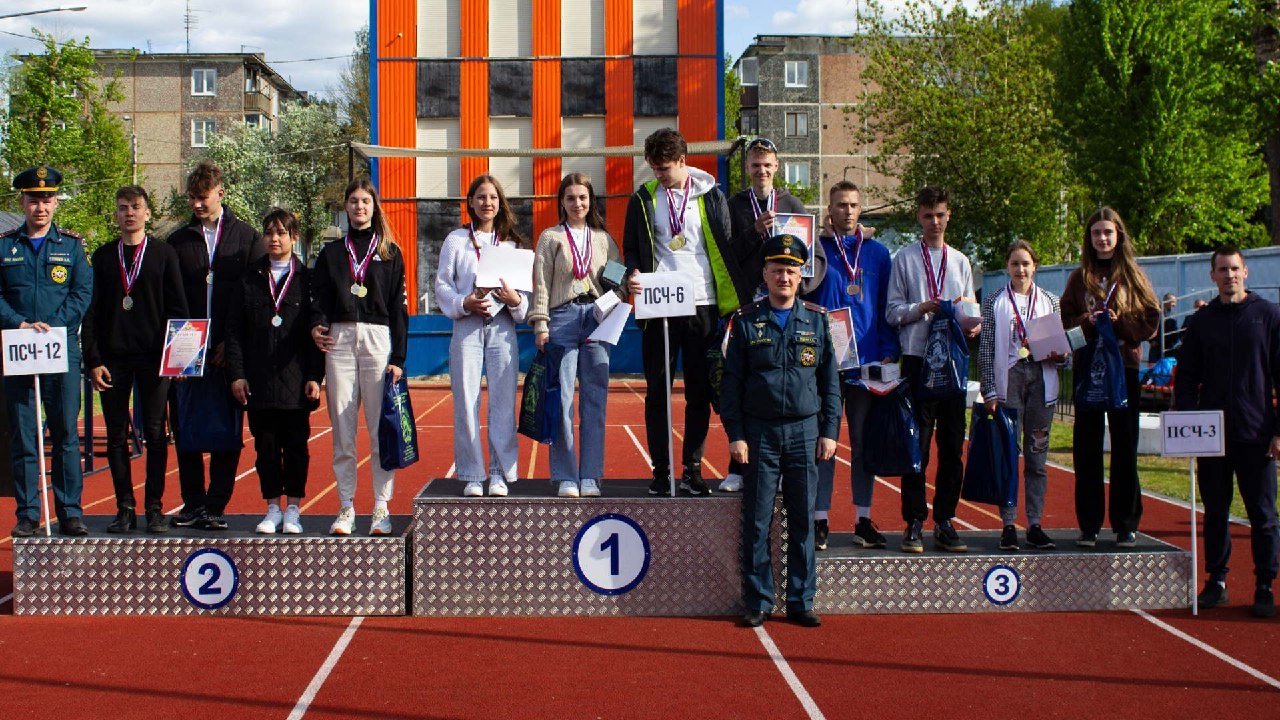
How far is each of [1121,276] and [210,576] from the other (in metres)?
5.19

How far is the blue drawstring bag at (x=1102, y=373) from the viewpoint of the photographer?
6.66 meters

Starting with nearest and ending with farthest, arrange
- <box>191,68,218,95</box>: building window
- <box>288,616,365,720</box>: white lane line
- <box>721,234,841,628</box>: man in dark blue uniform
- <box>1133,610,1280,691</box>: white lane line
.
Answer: <box>288,616,365,720</box>: white lane line
<box>1133,610,1280,691</box>: white lane line
<box>721,234,841,628</box>: man in dark blue uniform
<box>191,68,218,95</box>: building window

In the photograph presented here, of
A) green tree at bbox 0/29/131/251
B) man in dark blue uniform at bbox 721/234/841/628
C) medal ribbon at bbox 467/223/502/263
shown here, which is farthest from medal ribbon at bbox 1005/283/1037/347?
green tree at bbox 0/29/131/251

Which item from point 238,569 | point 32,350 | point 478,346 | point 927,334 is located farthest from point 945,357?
point 32,350

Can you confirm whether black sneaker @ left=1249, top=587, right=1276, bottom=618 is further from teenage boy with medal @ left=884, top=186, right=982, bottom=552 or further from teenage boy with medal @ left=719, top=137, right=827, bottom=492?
teenage boy with medal @ left=719, top=137, right=827, bottom=492

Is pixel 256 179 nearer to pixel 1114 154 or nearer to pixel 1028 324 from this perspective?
pixel 1114 154

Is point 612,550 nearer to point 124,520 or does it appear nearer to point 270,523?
point 270,523

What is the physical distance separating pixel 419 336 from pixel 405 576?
2063 centimetres

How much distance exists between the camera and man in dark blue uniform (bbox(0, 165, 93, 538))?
265 inches

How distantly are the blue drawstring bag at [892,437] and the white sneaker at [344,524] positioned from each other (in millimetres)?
2784

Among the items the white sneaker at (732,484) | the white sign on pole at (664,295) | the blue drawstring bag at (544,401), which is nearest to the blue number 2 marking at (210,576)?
the blue drawstring bag at (544,401)

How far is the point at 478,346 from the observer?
260 inches

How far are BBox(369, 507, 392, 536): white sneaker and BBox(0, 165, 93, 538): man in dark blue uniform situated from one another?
5.53 feet

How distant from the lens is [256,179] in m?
48.8
